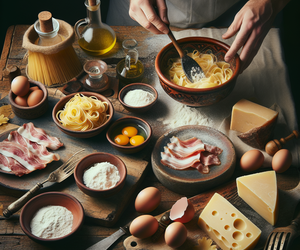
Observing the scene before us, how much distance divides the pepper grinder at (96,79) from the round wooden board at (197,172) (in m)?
0.70

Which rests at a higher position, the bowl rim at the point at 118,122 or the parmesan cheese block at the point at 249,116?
the parmesan cheese block at the point at 249,116

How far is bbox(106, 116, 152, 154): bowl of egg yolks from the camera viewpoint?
195cm

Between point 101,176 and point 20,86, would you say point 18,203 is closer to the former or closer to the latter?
point 101,176

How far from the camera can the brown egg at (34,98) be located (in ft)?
7.02

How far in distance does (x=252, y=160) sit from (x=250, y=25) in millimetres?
881

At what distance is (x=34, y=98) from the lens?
2.14m

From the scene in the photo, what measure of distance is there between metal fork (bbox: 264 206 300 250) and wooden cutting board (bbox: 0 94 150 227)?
0.79 meters

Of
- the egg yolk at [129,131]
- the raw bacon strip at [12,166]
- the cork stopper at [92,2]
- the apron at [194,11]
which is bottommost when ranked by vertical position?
the raw bacon strip at [12,166]

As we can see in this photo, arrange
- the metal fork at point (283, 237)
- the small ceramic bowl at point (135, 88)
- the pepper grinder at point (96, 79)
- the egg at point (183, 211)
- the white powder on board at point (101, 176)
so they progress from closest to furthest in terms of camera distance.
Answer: the metal fork at point (283, 237), the egg at point (183, 211), the white powder on board at point (101, 176), the small ceramic bowl at point (135, 88), the pepper grinder at point (96, 79)

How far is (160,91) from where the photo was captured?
97.0 inches

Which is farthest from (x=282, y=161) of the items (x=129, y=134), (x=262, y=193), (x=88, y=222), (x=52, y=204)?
(x=52, y=204)

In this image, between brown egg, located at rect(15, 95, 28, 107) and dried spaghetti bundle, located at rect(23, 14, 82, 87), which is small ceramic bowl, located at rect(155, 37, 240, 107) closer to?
dried spaghetti bundle, located at rect(23, 14, 82, 87)

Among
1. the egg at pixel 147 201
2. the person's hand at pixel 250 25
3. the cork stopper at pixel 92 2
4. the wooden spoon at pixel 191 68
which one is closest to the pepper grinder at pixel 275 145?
the person's hand at pixel 250 25

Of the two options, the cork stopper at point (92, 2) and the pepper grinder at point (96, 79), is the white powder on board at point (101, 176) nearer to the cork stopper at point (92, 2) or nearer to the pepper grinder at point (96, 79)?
the pepper grinder at point (96, 79)
